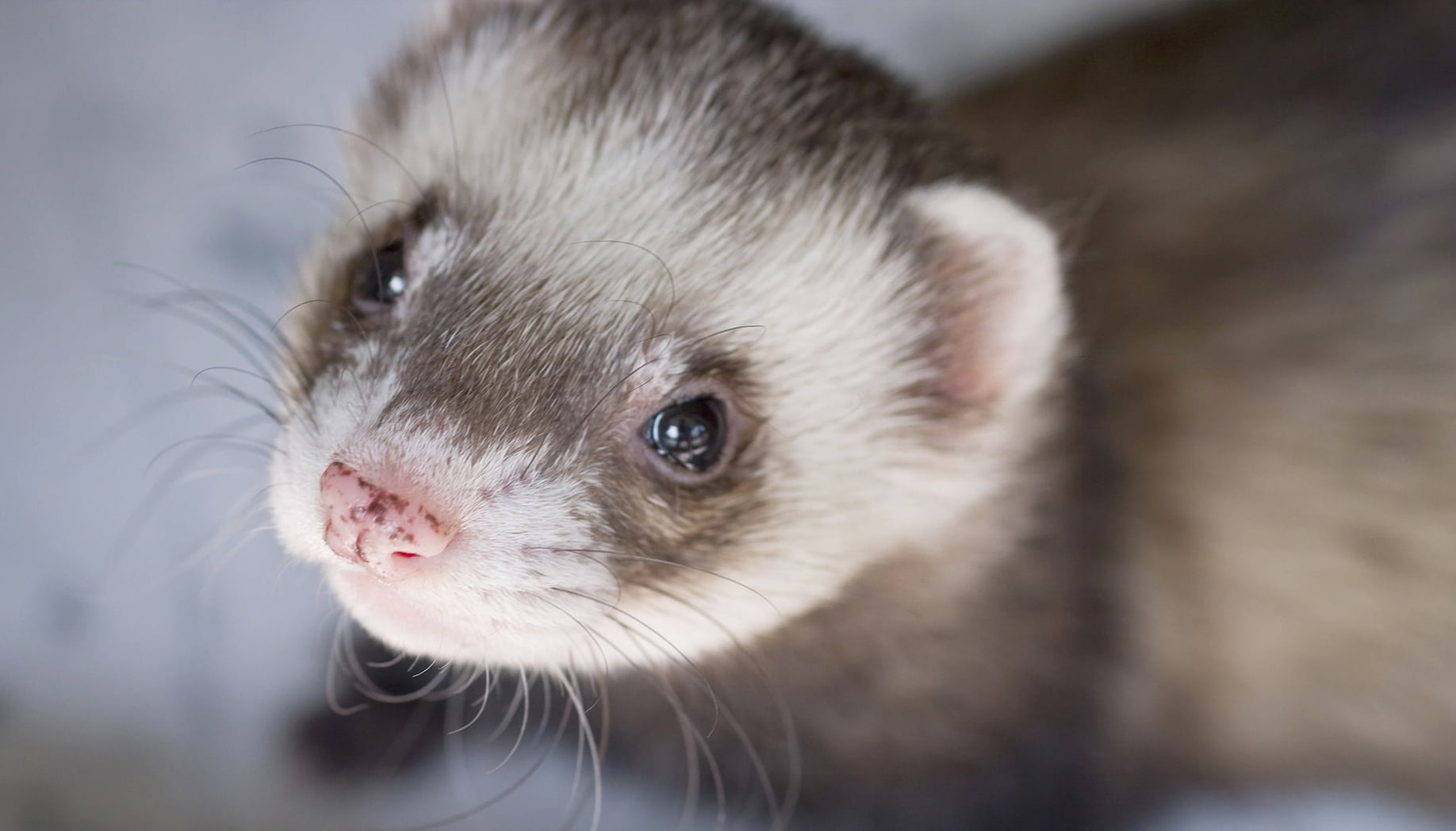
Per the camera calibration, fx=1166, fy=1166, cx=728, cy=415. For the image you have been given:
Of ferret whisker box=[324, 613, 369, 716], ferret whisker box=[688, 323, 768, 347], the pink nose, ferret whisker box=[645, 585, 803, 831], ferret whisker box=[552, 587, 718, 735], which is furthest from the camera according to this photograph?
ferret whisker box=[324, 613, 369, 716]

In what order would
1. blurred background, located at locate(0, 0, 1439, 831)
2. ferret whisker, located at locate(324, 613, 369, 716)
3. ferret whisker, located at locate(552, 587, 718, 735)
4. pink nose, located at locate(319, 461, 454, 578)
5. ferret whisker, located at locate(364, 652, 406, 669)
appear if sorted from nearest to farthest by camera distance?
pink nose, located at locate(319, 461, 454, 578) → ferret whisker, located at locate(552, 587, 718, 735) → ferret whisker, located at locate(364, 652, 406, 669) → ferret whisker, located at locate(324, 613, 369, 716) → blurred background, located at locate(0, 0, 1439, 831)

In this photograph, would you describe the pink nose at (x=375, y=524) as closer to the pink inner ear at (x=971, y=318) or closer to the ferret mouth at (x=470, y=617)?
the ferret mouth at (x=470, y=617)

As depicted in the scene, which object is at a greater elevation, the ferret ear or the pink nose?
Answer: the ferret ear

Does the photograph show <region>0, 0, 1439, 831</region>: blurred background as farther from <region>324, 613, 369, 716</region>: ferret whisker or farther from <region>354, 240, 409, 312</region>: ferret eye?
<region>354, 240, 409, 312</region>: ferret eye

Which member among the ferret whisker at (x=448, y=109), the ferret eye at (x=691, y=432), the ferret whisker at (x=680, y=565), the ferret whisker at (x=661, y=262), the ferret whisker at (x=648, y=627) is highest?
the ferret whisker at (x=448, y=109)

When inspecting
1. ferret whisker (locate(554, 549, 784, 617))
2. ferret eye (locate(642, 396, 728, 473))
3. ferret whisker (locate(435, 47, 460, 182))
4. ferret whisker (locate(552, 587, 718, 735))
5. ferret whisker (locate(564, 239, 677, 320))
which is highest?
ferret whisker (locate(435, 47, 460, 182))

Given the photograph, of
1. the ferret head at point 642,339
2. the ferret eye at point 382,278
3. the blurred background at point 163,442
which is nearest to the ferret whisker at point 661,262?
the ferret head at point 642,339

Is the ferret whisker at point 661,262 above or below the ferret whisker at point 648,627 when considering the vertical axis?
above

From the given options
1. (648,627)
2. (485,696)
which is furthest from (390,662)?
(648,627)

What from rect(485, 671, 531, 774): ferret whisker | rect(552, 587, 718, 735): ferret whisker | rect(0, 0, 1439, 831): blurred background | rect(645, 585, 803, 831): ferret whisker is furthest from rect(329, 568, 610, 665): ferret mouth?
rect(0, 0, 1439, 831): blurred background

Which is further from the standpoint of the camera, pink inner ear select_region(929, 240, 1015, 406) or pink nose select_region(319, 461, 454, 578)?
pink inner ear select_region(929, 240, 1015, 406)
